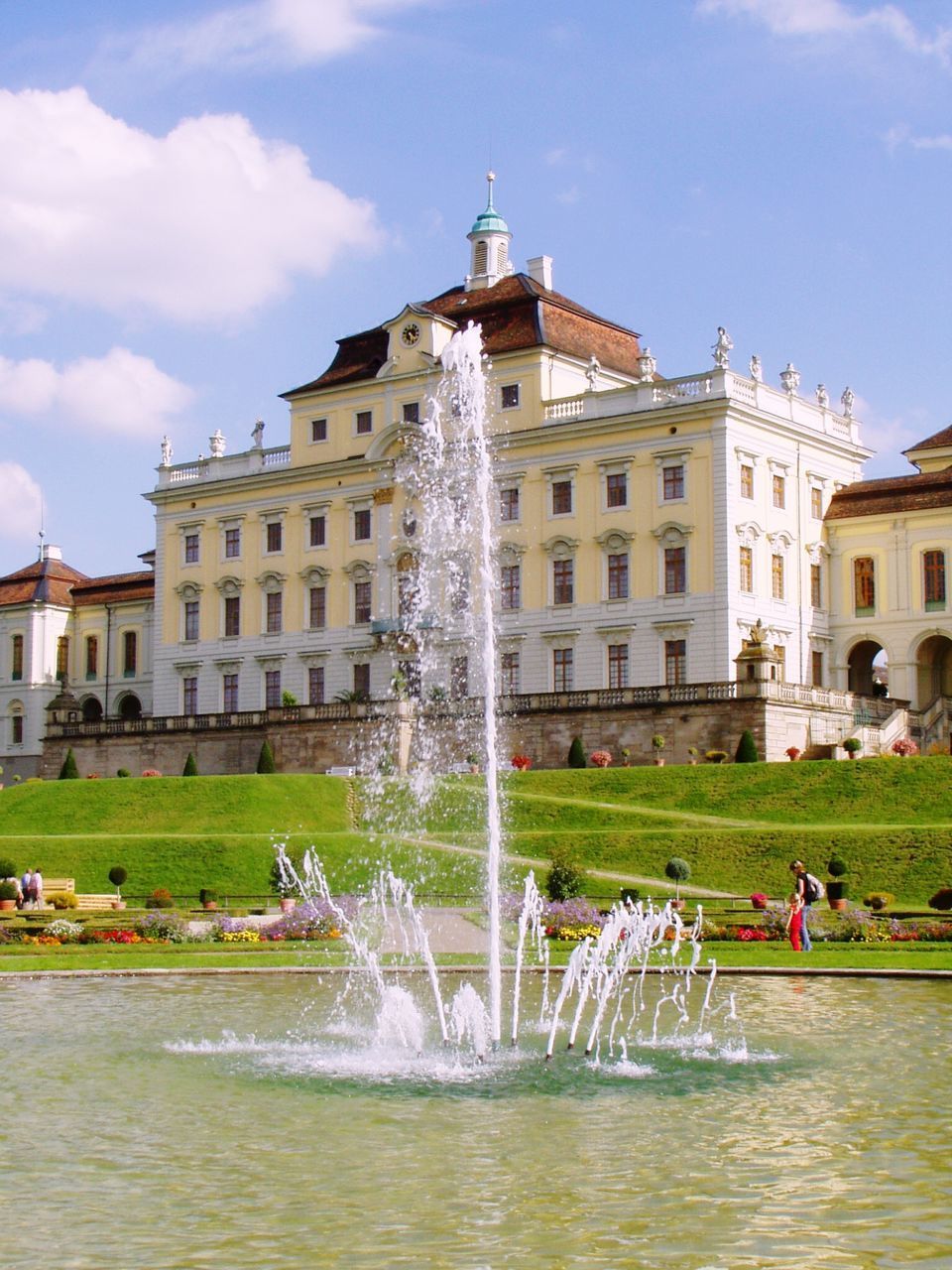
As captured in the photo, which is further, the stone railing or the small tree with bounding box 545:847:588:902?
the stone railing

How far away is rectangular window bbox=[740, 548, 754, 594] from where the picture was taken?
57.0 m

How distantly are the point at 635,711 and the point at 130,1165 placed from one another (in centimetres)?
4139

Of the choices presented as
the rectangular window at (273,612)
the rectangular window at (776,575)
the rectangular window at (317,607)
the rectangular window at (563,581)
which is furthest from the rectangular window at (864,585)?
the rectangular window at (273,612)

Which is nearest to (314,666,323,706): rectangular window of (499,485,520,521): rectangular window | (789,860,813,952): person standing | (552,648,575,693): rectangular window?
(499,485,520,521): rectangular window

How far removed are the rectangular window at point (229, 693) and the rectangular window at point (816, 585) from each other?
73.9 ft

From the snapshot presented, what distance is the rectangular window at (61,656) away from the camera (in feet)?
267

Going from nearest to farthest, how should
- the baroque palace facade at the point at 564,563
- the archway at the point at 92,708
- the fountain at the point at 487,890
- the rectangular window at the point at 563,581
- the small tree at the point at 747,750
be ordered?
1. the fountain at the point at 487,890
2. the small tree at the point at 747,750
3. the baroque palace facade at the point at 564,563
4. the rectangular window at the point at 563,581
5. the archway at the point at 92,708

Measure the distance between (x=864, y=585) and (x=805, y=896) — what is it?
33209 mm

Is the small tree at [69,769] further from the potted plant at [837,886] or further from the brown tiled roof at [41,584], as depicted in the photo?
the potted plant at [837,886]

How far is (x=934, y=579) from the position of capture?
58.1 m

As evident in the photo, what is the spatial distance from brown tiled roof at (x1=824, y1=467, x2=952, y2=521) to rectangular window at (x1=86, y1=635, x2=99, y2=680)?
35548 mm

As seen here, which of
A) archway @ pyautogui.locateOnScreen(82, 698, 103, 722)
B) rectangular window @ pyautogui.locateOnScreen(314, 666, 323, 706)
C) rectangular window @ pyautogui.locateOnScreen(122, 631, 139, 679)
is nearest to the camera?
rectangular window @ pyautogui.locateOnScreen(314, 666, 323, 706)

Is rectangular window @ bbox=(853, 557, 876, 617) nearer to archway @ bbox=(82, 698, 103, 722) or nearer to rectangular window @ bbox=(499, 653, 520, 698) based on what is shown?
rectangular window @ bbox=(499, 653, 520, 698)

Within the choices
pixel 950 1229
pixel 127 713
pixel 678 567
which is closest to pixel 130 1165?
pixel 950 1229
